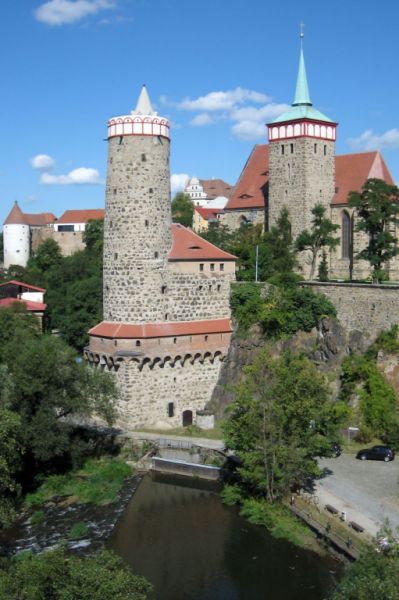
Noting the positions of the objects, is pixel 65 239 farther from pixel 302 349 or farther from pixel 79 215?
pixel 302 349

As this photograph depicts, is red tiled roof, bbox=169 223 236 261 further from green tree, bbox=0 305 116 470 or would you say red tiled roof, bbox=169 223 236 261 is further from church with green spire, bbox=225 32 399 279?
church with green spire, bbox=225 32 399 279

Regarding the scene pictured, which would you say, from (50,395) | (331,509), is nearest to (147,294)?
(50,395)

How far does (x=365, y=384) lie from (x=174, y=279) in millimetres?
11392

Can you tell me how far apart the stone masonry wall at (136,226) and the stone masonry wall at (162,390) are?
9.25ft

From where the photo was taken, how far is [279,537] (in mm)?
25312

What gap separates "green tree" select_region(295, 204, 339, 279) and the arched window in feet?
3.33

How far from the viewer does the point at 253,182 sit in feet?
184

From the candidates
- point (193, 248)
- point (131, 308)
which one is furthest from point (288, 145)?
point (131, 308)

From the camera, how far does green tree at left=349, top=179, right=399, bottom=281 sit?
41.3 meters

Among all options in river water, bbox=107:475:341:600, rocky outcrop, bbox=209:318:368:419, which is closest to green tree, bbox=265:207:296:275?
rocky outcrop, bbox=209:318:368:419

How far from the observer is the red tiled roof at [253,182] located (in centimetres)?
5509

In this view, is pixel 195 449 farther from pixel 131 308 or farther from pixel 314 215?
pixel 314 215

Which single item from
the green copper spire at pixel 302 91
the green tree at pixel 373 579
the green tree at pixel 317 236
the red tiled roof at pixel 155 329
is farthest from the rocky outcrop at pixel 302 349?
the green tree at pixel 373 579

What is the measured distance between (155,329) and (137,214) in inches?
236
